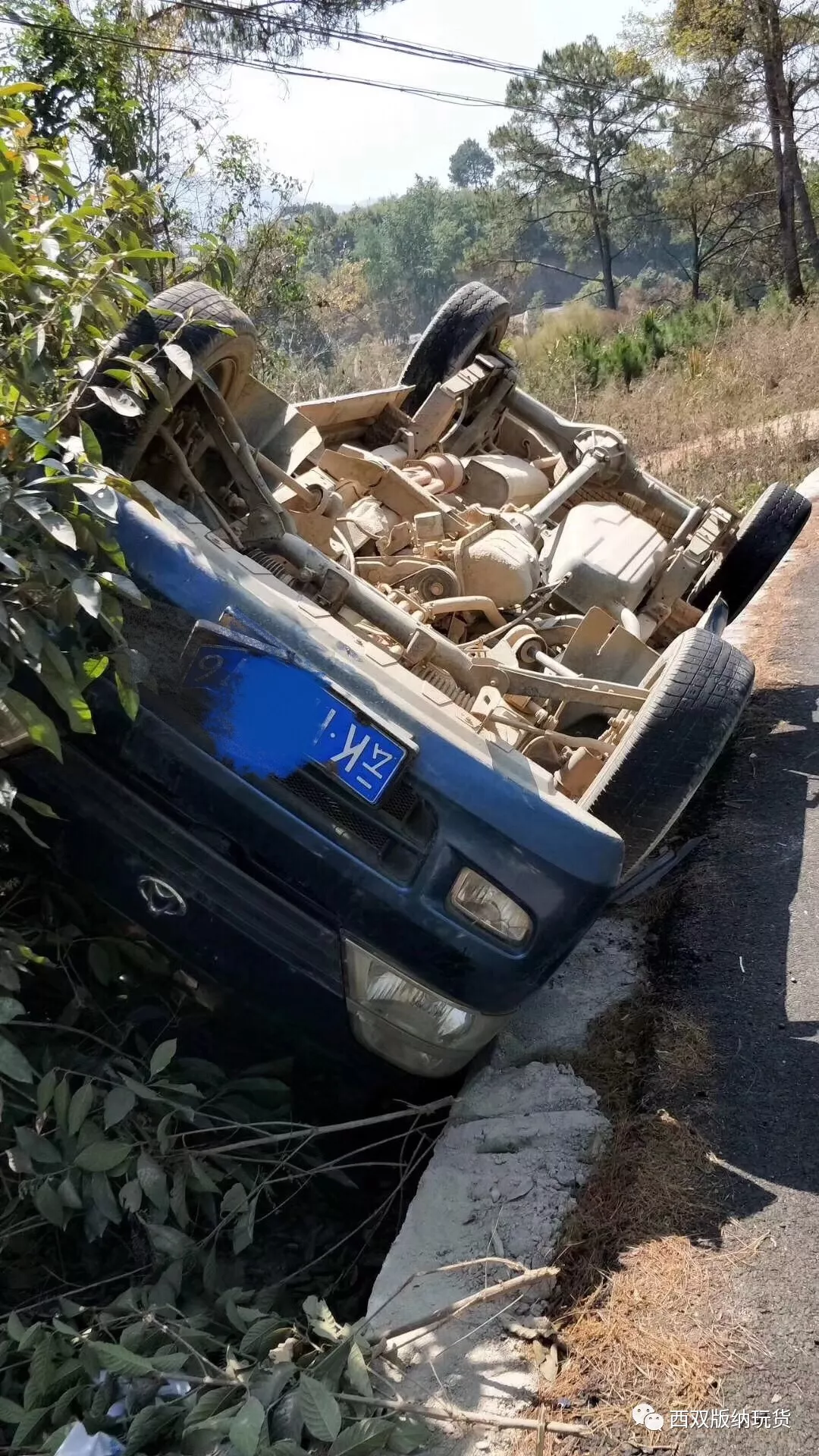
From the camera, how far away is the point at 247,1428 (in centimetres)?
206

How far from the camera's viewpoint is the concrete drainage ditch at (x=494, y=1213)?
2373mm

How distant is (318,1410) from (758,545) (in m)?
4.52

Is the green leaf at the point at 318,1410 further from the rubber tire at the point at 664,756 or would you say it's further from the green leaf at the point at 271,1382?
the rubber tire at the point at 664,756

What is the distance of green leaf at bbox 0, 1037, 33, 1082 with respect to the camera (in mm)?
2266

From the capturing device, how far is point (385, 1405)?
2.22 meters

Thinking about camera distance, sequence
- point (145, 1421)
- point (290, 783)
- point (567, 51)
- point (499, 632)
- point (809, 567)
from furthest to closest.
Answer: point (567, 51) → point (809, 567) → point (499, 632) → point (290, 783) → point (145, 1421)

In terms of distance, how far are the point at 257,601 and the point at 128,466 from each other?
24.6 inches

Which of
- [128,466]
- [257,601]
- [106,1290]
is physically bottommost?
[106,1290]

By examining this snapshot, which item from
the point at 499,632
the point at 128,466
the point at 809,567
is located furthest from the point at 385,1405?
the point at 809,567

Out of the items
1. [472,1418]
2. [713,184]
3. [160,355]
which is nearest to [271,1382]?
[472,1418]

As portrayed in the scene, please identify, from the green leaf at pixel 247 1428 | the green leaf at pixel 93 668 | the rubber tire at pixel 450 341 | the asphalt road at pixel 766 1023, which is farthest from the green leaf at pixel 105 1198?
the rubber tire at pixel 450 341

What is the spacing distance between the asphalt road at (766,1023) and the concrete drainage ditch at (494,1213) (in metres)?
0.35

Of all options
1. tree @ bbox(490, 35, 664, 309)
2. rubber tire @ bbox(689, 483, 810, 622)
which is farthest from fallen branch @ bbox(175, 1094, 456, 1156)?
tree @ bbox(490, 35, 664, 309)

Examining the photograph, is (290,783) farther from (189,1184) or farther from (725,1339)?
(725,1339)
